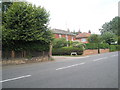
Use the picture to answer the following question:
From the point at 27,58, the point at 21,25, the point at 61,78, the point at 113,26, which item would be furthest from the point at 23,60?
the point at 113,26

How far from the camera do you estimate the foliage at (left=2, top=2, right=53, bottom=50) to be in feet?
38.8

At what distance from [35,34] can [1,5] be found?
192 inches

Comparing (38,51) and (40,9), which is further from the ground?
(40,9)

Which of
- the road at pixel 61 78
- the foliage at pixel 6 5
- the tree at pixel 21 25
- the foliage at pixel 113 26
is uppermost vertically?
the foliage at pixel 113 26

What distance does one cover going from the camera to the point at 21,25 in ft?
39.2

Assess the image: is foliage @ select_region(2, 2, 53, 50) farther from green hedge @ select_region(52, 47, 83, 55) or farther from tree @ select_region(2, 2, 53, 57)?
green hedge @ select_region(52, 47, 83, 55)

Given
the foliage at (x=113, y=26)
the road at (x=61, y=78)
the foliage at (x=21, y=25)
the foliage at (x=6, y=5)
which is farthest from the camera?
the foliage at (x=113, y=26)

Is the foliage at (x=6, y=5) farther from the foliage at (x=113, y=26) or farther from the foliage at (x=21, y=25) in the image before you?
the foliage at (x=113, y=26)

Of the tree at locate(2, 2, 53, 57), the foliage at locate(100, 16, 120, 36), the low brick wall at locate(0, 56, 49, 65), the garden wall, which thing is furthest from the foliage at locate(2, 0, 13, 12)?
the foliage at locate(100, 16, 120, 36)

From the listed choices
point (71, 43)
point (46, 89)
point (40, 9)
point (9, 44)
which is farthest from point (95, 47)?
point (46, 89)

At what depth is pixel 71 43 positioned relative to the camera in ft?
94.0

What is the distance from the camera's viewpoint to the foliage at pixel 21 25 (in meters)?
11.8

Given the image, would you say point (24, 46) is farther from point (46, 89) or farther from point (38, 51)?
point (46, 89)

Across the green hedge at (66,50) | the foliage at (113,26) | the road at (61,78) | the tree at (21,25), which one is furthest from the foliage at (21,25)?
the foliage at (113,26)
